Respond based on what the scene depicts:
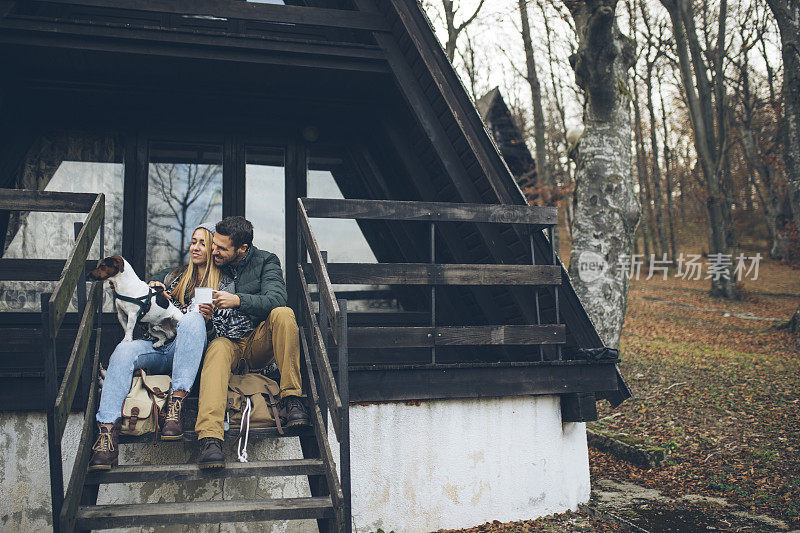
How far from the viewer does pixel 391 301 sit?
23.5 feet

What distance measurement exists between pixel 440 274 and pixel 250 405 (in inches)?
73.2

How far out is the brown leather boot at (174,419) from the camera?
3.84 m

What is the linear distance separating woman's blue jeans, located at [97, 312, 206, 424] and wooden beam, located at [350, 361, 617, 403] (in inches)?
48.3

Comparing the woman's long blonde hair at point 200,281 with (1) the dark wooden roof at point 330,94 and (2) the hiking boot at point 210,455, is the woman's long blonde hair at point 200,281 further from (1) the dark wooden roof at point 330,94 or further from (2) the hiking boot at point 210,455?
(1) the dark wooden roof at point 330,94

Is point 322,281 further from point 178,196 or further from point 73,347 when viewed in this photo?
point 178,196

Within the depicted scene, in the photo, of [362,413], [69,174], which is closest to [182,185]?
[69,174]

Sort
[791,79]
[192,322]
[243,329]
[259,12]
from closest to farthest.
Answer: [192,322]
[243,329]
[259,12]
[791,79]

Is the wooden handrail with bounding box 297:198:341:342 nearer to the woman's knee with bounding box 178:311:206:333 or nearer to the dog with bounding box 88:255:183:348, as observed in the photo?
the woman's knee with bounding box 178:311:206:333

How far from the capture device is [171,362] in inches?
171

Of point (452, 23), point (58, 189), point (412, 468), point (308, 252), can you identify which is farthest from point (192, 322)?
point (452, 23)

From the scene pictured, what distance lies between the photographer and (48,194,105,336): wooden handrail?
3357mm

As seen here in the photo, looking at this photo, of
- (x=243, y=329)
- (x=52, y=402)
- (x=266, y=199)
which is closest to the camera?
(x=52, y=402)

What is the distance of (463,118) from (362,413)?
107 inches

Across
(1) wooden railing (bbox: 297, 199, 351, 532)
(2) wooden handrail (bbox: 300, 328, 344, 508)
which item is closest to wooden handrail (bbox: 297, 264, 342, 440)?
(1) wooden railing (bbox: 297, 199, 351, 532)
